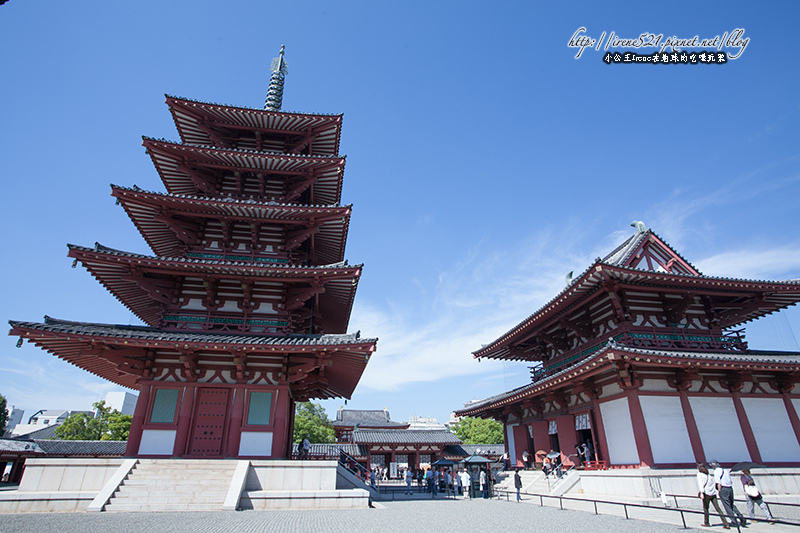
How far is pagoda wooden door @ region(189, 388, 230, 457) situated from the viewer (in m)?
15.1

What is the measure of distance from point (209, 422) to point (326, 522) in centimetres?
740

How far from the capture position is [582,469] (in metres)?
18.8

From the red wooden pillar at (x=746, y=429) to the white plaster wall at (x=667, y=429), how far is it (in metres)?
2.73

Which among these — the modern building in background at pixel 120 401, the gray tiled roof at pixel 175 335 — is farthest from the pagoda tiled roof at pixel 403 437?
the modern building in background at pixel 120 401

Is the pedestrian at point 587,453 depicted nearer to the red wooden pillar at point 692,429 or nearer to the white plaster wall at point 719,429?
the red wooden pillar at point 692,429

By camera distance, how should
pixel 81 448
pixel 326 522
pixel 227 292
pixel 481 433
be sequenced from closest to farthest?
pixel 326 522
pixel 227 292
pixel 81 448
pixel 481 433

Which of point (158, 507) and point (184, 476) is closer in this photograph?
point (158, 507)

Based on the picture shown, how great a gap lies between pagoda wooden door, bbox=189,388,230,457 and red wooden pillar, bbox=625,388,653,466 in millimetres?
15731

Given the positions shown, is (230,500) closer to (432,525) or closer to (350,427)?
(432,525)

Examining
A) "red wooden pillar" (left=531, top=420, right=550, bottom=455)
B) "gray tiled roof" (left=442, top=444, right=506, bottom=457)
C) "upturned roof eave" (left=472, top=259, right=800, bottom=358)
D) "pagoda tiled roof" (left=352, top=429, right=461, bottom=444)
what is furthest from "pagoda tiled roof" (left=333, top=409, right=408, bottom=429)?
"upturned roof eave" (left=472, top=259, right=800, bottom=358)

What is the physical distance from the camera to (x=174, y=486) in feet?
41.0

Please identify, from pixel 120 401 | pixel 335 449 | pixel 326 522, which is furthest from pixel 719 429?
pixel 120 401

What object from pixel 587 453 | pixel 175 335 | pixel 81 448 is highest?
pixel 175 335

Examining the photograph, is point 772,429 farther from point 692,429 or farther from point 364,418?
point 364,418
